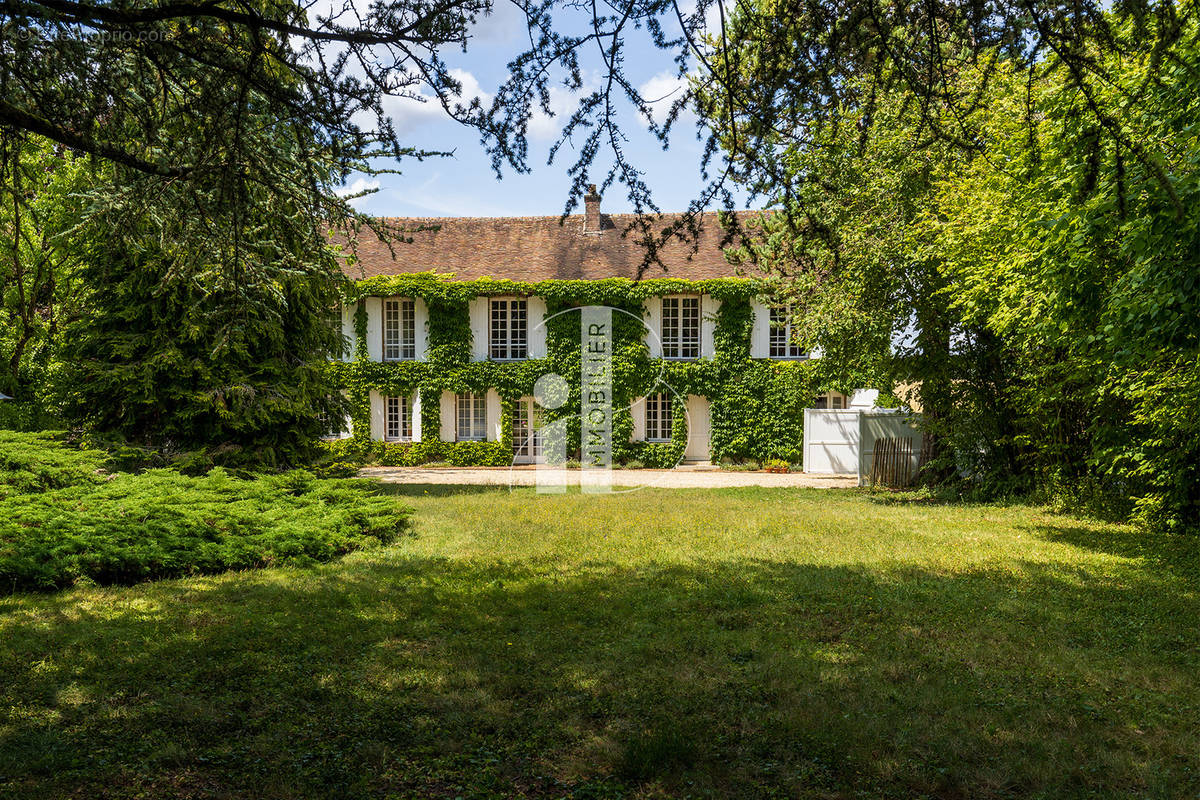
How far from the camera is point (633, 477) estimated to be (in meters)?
20.3

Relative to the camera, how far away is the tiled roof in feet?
81.1

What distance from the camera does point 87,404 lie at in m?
13.7

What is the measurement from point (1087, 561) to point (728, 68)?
24.5 feet

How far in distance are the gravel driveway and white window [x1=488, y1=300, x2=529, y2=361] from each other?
12.8 ft

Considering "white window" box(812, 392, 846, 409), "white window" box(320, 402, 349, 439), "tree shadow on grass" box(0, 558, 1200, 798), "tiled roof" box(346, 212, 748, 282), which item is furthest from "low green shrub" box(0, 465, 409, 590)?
"white window" box(812, 392, 846, 409)

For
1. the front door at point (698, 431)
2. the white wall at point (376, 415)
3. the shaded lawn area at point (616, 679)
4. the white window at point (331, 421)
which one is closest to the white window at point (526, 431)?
the white wall at point (376, 415)

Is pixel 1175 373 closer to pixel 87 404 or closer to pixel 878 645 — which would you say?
pixel 878 645

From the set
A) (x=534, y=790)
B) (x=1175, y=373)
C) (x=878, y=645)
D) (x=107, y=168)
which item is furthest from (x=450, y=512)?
(x=1175, y=373)

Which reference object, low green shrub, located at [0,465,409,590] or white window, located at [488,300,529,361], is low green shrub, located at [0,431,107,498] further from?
white window, located at [488,300,529,361]

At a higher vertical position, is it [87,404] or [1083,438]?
[87,404]

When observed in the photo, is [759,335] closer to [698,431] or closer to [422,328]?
[698,431]

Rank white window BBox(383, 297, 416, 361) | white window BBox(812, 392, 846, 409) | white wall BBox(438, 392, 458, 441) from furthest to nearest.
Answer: white window BBox(383, 297, 416, 361), white wall BBox(438, 392, 458, 441), white window BBox(812, 392, 846, 409)

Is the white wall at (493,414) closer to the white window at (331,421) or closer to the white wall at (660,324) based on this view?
the white wall at (660,324)

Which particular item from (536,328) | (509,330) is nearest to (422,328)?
(509,330)
